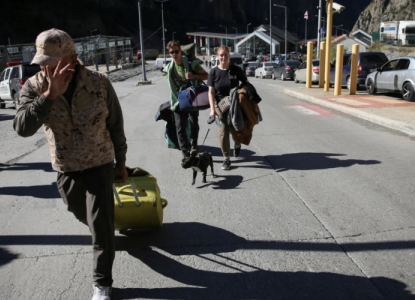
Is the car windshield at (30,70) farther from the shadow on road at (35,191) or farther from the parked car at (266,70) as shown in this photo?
the parked car at (266,70)

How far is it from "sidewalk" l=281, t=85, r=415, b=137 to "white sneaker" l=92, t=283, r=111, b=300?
728cm

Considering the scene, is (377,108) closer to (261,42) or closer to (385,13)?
(261,42)

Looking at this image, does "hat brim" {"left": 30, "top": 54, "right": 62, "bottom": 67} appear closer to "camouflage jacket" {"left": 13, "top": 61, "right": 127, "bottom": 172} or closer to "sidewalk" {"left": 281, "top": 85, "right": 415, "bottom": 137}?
"camouflage jacket" {"left": 13, "top": 61, "right": 127, "bottom": 172}

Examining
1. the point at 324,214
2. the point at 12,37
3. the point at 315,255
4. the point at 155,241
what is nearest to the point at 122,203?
the point at 155,241

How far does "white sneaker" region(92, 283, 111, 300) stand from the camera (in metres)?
2.95

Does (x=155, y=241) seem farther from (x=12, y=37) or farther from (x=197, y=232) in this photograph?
(x=12, y=37)

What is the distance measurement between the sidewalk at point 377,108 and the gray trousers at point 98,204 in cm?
720

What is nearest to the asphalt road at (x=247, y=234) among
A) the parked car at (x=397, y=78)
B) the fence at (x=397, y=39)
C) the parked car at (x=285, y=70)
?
the parked car at (x=397, y=78)

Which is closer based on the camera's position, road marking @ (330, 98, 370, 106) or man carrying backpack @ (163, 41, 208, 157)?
man carrying backpack @ (163, 41, 208, 157)

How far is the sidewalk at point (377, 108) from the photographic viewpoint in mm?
9237

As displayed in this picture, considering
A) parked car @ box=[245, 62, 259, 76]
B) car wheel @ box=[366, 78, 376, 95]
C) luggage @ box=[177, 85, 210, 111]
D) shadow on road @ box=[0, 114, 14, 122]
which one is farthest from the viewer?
parked car @ box=[245, 62, 259, 76]

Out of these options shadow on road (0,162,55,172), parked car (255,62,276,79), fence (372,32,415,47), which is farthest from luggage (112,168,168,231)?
fence (372,32,415,47)

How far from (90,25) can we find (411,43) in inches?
3016

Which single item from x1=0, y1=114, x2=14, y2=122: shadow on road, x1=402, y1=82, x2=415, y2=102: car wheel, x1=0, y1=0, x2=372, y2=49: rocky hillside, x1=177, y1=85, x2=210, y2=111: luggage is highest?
x1=0, y1=0, x2=372, y2=49: rocky hillside
